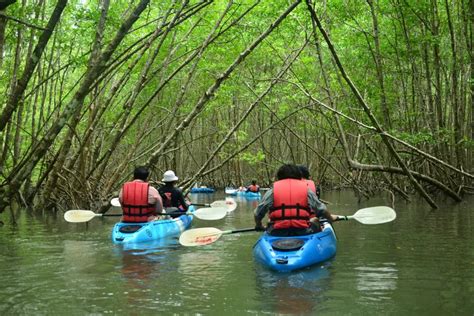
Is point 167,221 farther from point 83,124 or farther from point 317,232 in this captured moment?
point 83,124

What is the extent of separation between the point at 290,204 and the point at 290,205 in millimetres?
11

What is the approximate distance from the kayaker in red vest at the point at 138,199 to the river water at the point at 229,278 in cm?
56

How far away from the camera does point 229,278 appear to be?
559 cm

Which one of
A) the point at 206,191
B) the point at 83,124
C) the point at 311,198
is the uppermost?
the point at 83,124

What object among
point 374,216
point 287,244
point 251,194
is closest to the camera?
point 287,244

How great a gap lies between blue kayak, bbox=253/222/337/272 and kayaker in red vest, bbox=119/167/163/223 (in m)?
2.54

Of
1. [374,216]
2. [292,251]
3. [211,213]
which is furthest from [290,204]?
[211,213]

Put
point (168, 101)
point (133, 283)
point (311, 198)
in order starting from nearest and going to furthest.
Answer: point (133, 283), point (311, 198), point (168, 101)

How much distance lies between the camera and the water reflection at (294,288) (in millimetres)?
4336

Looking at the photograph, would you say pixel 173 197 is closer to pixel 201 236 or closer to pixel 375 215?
pixel 201 236

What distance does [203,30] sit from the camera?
14.5 m

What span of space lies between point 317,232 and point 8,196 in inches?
138

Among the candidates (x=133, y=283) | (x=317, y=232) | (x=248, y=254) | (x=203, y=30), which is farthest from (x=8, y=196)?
(x=203, y=30)

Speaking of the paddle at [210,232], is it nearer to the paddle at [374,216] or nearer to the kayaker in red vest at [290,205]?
the paddle at [374,216]
